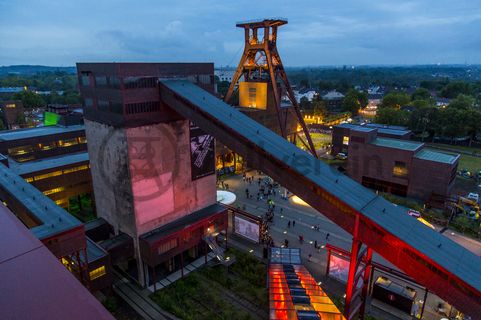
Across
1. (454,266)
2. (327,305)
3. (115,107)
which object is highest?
(115,107)

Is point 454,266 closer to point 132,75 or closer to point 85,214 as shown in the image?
point 132,75

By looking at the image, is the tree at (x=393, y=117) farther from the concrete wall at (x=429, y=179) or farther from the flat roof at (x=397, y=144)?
the concrete wall at (x=429, y=179)

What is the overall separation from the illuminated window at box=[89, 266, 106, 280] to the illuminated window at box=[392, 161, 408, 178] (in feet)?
167

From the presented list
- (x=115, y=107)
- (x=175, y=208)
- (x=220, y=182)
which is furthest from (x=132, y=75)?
(x=220, y=182)

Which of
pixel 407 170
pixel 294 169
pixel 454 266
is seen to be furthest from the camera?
pixel 407 170

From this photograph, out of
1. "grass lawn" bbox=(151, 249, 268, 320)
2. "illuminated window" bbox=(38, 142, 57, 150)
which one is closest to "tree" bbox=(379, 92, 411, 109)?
"grass lawn" bbox=(151, 249, 268, 320)

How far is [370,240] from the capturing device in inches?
818

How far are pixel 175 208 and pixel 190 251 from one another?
263 inches

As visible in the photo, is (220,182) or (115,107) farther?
(220,182)

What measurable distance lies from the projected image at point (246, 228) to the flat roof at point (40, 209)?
2004 cm

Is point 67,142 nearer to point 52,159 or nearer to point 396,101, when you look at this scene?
point 52,159

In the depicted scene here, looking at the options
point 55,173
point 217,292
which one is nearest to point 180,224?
point 217,292

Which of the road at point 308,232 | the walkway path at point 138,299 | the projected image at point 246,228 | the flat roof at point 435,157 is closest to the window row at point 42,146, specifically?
the road at point 308,232

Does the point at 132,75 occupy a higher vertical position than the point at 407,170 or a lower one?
higher
